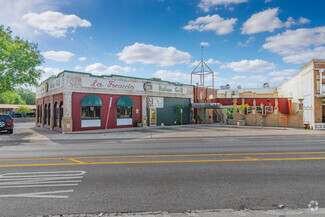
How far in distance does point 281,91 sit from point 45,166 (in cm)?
4128

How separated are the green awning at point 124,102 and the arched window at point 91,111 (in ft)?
7.43

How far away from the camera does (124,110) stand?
2448 centimetres

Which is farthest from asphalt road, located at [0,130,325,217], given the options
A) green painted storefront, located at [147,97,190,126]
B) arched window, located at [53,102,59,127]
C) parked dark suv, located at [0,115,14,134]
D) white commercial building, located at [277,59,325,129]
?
green painted storefront, located at [147,97,190,126]

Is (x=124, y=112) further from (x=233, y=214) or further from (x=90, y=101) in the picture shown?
(x=233, y=214)

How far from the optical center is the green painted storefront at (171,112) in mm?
27906

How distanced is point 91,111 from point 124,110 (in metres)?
4.01

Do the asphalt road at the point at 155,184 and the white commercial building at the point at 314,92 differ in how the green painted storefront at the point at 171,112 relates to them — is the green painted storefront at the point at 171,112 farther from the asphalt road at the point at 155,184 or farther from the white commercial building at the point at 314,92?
the asphalt road at the point at 155,184

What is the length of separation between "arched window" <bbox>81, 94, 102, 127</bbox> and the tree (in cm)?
846

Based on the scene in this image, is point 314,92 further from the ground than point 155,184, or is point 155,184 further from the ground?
point 314,92

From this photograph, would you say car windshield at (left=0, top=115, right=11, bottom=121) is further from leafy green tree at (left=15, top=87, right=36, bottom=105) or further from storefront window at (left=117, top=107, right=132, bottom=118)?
leafy green tree at (left=15, top=87, right=36, bottom=105)

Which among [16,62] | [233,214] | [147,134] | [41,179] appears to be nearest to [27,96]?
[16,62]

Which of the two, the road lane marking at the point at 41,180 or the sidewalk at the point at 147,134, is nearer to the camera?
the road lane marking at the point at 41,180

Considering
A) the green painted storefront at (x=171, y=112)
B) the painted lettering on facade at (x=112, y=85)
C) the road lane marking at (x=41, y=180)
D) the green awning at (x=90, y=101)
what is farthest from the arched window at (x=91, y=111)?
the road lane marking at (x=41, y=180)

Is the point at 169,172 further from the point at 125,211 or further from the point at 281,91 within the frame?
Result: the point at 281,91
